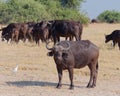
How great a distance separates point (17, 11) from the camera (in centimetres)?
6047

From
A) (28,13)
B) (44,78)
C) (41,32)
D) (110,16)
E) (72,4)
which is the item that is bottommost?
(110,16)

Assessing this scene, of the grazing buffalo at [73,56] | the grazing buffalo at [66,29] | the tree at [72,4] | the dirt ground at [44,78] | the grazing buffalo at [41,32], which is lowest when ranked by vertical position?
the tree at [72,4]

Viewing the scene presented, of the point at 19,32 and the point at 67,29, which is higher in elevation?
the point at 67,29

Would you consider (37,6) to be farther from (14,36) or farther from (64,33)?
(64,33)

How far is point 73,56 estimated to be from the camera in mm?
14383

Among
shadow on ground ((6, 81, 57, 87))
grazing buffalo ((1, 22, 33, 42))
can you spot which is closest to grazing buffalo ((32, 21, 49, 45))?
grazing buffalo ((1, 22, 33, 42))

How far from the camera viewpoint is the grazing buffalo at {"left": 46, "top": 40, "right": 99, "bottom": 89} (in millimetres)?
14055

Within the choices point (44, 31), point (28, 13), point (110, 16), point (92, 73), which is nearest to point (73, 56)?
point (92, 73)

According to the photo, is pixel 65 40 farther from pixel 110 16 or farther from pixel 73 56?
pixel 110 16

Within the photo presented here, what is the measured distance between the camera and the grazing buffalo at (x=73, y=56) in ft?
46.1

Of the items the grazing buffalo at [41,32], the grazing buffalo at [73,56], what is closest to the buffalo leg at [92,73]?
the grazing buffalo at [73,56]

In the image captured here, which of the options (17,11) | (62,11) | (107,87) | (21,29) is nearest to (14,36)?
(21,29)

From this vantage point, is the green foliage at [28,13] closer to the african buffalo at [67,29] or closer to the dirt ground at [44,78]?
the african buffalo at [67,29]

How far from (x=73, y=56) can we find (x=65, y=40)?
8.33 feet
